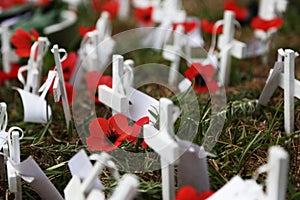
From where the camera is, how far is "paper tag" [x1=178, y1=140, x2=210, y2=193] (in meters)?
0.87

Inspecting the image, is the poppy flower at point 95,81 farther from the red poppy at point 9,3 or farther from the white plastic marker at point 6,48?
the red poppy at point 9,3

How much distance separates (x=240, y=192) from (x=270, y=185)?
2.5 inches

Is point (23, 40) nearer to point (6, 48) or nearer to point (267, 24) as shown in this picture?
point (6, 48)

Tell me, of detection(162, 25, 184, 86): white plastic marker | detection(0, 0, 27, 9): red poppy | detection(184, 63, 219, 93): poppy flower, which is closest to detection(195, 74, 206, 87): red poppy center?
detection(184, 63, 219, 93): poppy flower

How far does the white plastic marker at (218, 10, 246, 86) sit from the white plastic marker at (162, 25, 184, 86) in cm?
A: 12

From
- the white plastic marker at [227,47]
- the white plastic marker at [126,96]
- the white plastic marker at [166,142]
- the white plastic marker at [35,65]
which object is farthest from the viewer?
the white plastic marker at [227,47]

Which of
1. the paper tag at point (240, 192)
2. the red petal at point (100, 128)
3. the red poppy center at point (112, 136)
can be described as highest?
the red petal at point (100, 128)

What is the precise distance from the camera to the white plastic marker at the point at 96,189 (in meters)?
0.74

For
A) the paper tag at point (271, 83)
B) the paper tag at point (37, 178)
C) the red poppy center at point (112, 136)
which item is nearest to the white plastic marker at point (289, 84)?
the paper tag at point (271, 83)

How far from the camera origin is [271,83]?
3.70ft

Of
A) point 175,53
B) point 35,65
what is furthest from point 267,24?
point 35,65

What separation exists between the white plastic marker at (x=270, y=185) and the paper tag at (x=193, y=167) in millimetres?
71

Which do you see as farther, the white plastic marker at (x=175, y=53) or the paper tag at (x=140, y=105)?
the white plastic marker at (x=175, y=53)

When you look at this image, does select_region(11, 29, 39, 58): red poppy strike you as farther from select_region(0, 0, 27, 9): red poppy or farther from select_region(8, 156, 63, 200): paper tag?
select_region(0, 0, 27, 9): red poppy
